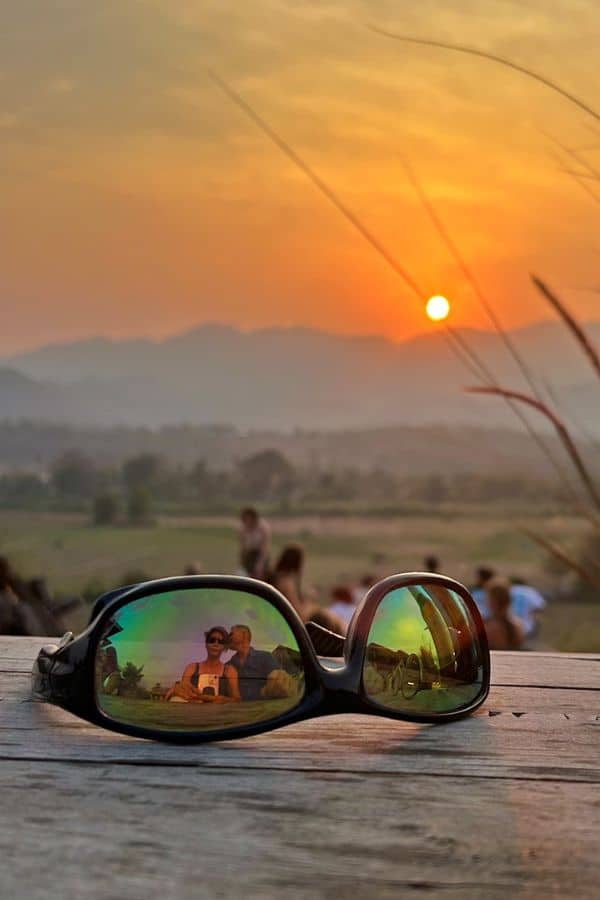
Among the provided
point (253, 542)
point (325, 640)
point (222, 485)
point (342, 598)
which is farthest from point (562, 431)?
point (222, 485)

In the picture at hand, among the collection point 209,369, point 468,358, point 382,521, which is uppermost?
point 209,369

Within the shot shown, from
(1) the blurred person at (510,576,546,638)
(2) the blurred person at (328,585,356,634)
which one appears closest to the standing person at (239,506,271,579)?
(2) the blurred person at (328,585,356,634)

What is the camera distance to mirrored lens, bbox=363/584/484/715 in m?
0.71

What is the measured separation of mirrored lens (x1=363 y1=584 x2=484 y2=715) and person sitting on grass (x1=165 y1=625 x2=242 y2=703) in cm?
9

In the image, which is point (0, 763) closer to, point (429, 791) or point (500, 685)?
point (429, 791)

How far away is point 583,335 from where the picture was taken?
98 centimetres

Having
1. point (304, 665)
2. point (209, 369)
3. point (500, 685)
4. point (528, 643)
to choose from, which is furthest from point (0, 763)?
point (209, 369)

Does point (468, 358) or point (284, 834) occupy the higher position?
point (468, 358)

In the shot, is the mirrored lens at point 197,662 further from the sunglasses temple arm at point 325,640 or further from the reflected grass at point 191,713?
the sunglasses temple arm at point 325,640

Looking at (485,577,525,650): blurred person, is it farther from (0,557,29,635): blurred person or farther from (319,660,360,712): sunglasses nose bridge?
(319,660,360,712): sunglasses nose bridge

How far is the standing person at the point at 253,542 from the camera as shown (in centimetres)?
682

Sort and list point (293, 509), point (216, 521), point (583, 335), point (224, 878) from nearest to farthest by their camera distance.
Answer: point (224, 878) → point (583, 335) → point (216, 521) → point (293, 509)

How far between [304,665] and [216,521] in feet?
95.9

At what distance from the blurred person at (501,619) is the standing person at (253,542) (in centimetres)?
222
